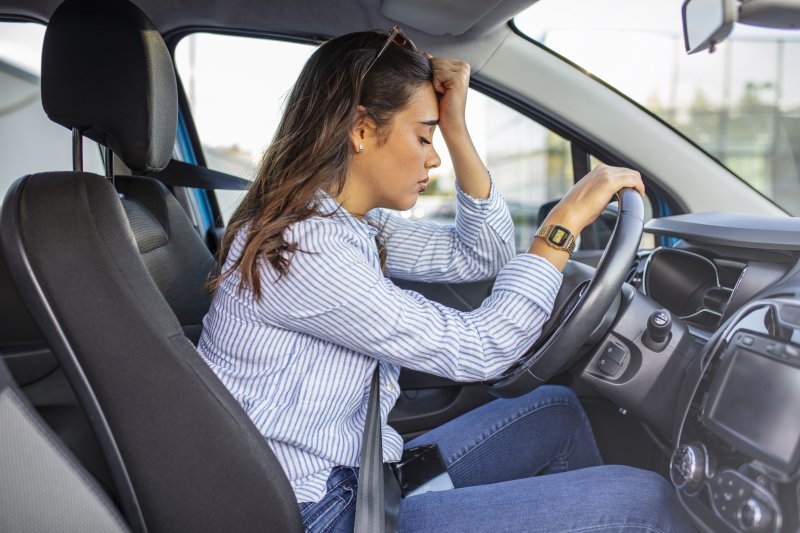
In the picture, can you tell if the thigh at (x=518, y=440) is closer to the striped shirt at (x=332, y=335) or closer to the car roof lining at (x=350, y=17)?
the striped shirt at (x=332, y=335)

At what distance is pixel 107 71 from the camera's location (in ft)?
3.67

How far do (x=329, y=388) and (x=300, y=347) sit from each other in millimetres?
78

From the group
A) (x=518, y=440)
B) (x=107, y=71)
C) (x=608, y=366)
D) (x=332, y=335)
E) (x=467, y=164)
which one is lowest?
(x=518, y=440)

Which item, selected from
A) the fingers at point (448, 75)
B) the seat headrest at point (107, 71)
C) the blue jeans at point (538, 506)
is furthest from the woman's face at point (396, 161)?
the blue jeans at point (538, 506)

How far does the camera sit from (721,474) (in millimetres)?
936

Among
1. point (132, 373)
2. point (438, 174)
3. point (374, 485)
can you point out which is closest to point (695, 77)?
point (438, 174)

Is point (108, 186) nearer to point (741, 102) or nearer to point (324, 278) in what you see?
point (324, 278)

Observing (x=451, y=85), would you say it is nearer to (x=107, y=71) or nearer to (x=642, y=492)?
(x=107, y=71)

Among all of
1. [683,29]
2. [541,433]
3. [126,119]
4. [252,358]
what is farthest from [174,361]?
[683,29]

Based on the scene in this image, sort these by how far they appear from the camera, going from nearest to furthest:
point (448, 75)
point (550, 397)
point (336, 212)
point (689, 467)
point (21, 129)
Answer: point (689, 467), point (336, 212), point (448, 75), point (550, 397), point (21, 129)

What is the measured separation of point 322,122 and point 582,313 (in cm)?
51

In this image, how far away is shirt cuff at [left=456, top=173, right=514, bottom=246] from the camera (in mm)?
1468

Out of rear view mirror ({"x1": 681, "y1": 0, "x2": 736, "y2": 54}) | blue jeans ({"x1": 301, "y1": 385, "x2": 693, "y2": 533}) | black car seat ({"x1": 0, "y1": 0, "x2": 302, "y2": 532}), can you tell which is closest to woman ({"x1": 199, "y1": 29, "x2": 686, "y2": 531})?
blue jeans ({"x1": 301, "y1": 385, "x2": 693, "y2": 533})

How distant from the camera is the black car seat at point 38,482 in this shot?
0.86 m
